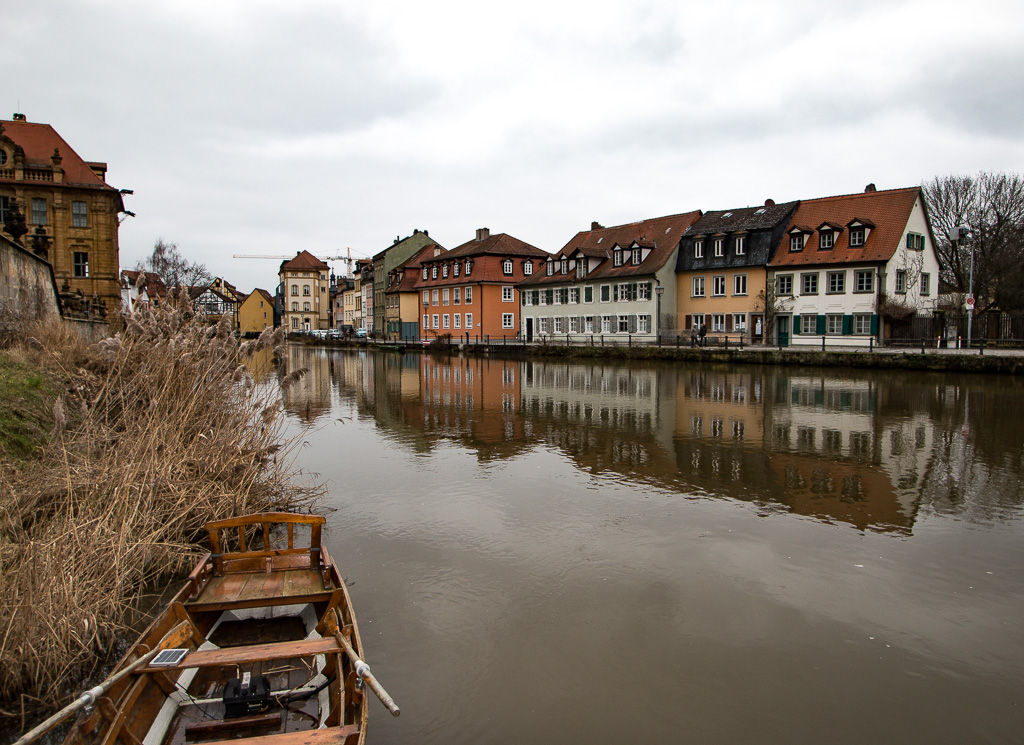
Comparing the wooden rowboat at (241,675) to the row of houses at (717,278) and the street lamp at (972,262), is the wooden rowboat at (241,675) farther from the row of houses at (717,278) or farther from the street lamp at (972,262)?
the row of houses at (717,278)

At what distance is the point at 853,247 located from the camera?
1661 inches

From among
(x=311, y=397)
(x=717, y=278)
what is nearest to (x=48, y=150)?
(x=311, y=397)

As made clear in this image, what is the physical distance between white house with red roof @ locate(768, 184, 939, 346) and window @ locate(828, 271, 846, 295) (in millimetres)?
56

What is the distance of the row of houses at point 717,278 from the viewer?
41594 mm

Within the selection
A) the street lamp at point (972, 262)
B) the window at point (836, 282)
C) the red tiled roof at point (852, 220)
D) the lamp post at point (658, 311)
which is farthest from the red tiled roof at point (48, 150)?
the street lamp at point (972, 262)

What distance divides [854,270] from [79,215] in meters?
45.0

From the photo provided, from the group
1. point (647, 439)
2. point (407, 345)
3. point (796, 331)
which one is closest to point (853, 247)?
point (796, 331)

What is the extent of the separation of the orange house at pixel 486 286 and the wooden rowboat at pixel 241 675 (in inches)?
2141

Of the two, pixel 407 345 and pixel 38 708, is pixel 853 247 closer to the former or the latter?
pixel 407 345

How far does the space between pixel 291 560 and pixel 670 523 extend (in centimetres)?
544

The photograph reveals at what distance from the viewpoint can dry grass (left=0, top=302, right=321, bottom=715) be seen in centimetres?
538

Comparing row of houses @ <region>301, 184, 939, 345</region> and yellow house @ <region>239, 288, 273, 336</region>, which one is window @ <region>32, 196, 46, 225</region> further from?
yellow house @ <region>239, 288, 273, 336</region>

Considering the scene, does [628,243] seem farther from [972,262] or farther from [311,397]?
[311,397]

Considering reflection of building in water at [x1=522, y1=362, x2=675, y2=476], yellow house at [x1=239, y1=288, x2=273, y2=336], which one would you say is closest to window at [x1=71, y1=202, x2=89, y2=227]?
reflection of building in water at [x1=522, y1=362, x2=675, y2=476]
